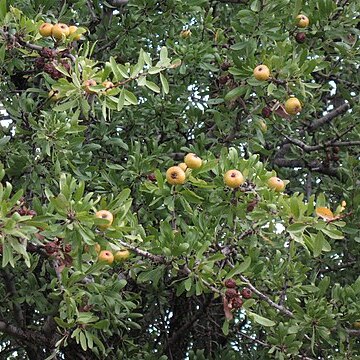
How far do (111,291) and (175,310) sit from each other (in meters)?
1.33

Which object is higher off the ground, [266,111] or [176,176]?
[266,111]

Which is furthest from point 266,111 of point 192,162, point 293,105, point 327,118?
point 327,118

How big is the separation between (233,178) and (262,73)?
56 centimetres

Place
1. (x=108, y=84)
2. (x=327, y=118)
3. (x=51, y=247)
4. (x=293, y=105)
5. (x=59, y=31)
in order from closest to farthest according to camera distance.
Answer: (x=51, y=247) → (x=108, y=84) → (x=59, y=31) → (x=293, y=105) → (x=327, y=118)

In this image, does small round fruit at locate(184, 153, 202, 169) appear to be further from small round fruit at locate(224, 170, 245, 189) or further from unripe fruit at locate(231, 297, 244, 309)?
unripe fruit at locate(231, 297, 244, 309)

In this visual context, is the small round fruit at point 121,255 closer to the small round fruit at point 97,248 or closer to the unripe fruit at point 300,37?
the small round fruit at point 97,248

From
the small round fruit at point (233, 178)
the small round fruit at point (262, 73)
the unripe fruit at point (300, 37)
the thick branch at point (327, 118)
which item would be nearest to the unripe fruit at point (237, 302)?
the small round fruit at point (233, 178)

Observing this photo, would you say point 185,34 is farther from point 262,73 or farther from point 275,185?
point 275,185

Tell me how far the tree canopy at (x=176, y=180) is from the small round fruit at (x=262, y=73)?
0.03m

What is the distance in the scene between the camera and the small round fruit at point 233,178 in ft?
8.21

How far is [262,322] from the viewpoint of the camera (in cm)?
261

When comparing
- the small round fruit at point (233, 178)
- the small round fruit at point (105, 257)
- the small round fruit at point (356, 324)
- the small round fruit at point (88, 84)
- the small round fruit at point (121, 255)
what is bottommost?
the small round fruit at point (356, 324)

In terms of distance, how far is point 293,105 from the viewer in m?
2.93

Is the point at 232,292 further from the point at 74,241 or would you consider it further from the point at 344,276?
the point at 344,276
